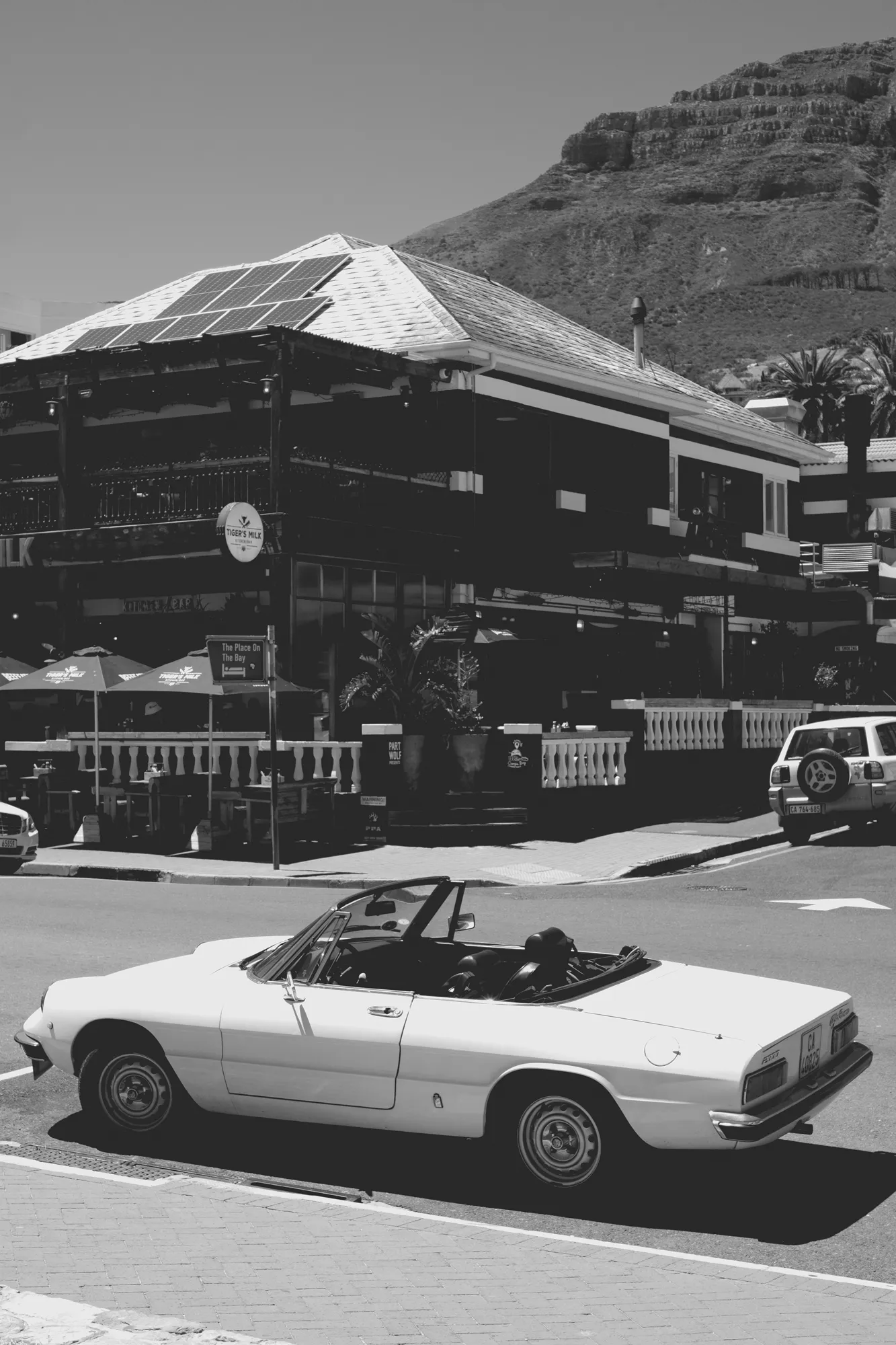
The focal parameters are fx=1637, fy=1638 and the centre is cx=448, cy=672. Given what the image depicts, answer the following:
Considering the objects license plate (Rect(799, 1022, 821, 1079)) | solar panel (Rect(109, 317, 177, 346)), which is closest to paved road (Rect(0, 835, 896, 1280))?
license plate (Rect(799, 1022, 821, 1079))

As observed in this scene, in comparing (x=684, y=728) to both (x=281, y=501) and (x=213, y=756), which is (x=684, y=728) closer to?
(x=281, y=501)

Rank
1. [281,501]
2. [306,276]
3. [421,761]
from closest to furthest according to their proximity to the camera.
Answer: [421,761] < [281,501] < [306,276]

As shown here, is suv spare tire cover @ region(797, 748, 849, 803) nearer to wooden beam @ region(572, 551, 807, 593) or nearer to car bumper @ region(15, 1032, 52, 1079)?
wooden beam @ region(572, 551, 807, 593)

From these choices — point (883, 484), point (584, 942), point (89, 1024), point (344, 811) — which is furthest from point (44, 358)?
point (883, 484)

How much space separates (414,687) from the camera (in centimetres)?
2369

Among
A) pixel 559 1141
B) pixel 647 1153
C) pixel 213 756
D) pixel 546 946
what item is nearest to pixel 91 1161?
pixel 559 1141

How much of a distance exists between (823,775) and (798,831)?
3.54 ft

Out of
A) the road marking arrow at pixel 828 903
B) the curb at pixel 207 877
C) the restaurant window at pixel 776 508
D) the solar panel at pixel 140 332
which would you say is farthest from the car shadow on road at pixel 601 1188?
the restaurant window at pixel 776 508

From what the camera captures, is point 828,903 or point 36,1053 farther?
point 828,903

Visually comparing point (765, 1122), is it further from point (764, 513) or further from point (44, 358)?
point (764, 513)

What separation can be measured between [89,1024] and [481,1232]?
2473mm

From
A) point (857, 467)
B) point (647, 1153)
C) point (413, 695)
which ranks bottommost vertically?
point (647, 1153)

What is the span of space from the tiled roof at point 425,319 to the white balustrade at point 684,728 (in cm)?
719

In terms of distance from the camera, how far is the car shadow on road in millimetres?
7082
